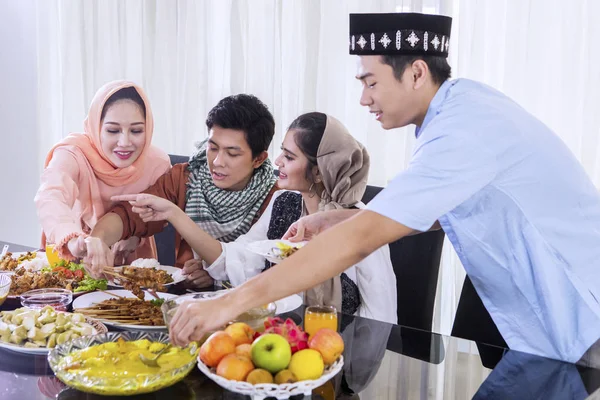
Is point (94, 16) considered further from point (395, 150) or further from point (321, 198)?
point (321, 198)

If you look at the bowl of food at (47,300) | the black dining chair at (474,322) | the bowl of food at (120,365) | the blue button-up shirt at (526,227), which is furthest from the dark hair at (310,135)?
the bowl of food at (120,365)

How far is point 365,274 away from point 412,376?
2.60ft

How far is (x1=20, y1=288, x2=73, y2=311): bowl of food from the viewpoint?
1.64 meters

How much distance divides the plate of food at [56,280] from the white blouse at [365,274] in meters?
0.38

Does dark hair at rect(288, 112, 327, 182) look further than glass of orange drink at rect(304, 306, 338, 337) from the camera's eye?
Yes

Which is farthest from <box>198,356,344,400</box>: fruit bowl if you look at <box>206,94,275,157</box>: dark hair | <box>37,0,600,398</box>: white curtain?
<box>37,0,600,398</box>: white curtain

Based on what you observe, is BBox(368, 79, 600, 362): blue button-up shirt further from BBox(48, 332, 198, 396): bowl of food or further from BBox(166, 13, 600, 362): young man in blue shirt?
BBox(48, 332, 198, 396): bowl of food

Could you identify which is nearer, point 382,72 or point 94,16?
point 382,72

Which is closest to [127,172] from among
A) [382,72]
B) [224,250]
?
[224,250]

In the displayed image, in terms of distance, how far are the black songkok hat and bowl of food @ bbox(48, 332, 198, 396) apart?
756 millimetres

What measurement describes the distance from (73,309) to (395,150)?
1.72 m

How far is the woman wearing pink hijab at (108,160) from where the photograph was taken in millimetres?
2596

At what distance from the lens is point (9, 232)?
4.39 m

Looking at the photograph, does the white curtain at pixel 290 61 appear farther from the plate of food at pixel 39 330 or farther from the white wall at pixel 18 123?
the plate of food at pixel 39 330
